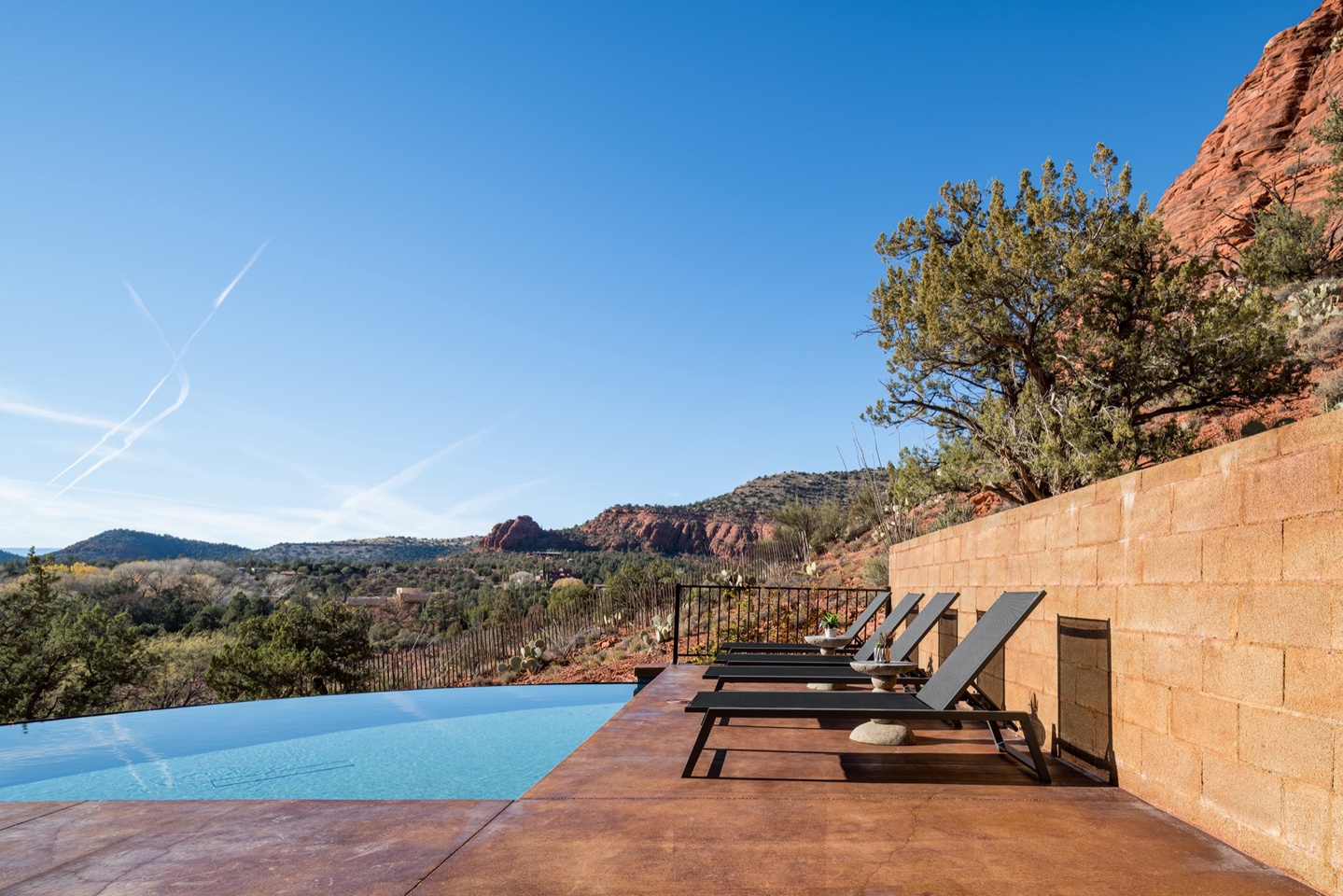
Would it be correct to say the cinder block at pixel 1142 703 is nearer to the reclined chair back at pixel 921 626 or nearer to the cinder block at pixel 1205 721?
the cinder block at pixel 1205 721

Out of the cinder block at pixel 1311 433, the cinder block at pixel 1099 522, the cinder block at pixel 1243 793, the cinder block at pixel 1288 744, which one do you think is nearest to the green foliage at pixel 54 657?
the cinder block at pixel 1099 522

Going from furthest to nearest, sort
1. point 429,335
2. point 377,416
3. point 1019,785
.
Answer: point 377,416 → point 429,335 → point 1019,785

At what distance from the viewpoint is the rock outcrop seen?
77.0ft

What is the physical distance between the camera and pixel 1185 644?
3.03 metres

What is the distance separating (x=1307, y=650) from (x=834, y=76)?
13.0 metres

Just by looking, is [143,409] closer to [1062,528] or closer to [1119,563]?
[1062,528]

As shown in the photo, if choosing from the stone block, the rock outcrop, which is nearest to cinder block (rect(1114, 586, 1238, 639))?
the stone block

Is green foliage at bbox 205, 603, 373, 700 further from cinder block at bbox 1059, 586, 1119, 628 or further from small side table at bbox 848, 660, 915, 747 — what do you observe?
cinder block at bbox 1059, 586, 1119, 628

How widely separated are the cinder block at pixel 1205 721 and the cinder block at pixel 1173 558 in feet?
1.44

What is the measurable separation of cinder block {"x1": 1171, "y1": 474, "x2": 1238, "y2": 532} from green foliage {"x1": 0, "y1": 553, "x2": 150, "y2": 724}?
1429 cm

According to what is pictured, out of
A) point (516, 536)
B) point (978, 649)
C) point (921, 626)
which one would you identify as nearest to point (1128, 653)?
point (978, 649)

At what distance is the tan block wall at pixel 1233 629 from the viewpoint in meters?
2.30

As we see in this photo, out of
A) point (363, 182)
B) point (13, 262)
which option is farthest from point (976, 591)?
point (13, 262)

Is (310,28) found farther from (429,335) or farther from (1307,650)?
(1307,650)
